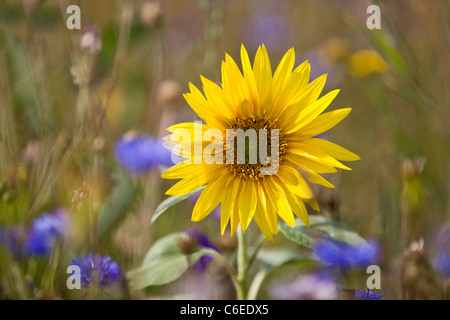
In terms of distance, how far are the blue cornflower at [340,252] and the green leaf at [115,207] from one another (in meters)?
0.32

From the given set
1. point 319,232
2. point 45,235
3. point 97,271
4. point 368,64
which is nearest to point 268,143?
point 319,232

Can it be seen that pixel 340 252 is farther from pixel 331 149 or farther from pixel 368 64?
pixel 368 64

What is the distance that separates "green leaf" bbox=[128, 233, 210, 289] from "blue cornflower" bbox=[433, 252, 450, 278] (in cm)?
37

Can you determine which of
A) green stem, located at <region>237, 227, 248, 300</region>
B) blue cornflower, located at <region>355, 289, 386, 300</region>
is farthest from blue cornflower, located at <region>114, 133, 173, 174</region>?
blue cornflower, located at <region>355, 289, 386, 300</region>

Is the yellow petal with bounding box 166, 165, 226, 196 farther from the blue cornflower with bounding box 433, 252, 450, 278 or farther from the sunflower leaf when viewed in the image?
the blue cornflower with bounding box 433, 252, 450, 278

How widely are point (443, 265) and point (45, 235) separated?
56 centimetres

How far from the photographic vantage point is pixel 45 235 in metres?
0.69

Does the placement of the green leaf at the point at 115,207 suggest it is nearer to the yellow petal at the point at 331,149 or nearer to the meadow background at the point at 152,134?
the meadow background at the point at 152,134

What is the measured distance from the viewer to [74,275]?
0.61 metres

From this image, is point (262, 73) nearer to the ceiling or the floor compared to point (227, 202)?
nearer to the ceiling

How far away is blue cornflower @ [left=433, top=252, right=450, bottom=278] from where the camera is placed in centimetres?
72

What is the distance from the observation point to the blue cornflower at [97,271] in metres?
0.58
